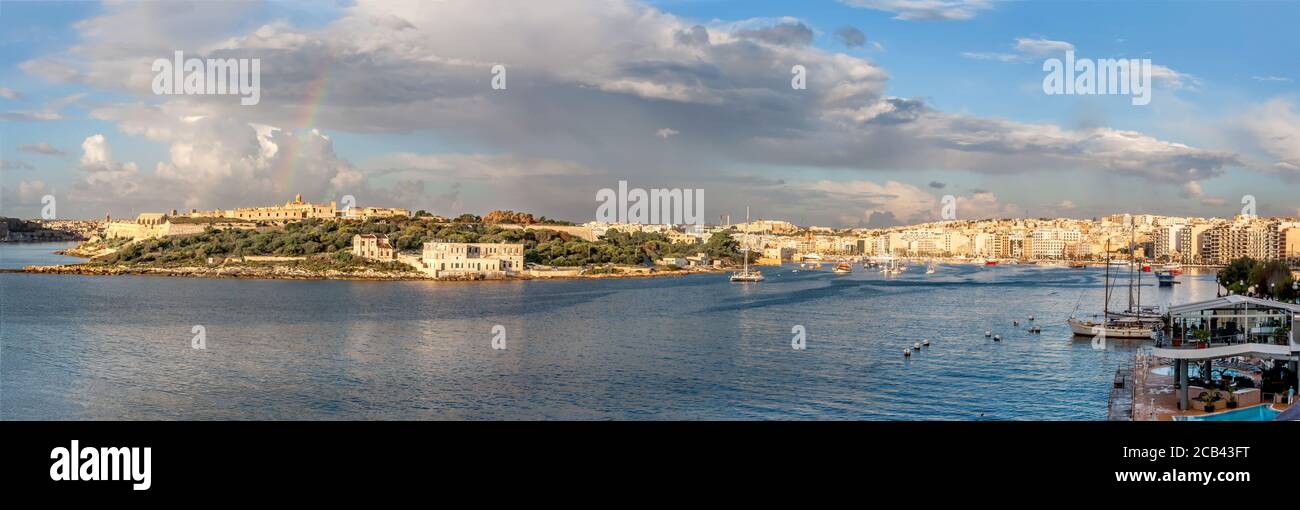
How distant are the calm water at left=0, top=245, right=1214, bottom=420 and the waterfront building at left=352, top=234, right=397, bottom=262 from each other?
8.37 m

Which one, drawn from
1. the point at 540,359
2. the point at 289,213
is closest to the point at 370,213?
the point at 289,213

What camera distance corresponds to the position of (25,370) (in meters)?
10.4

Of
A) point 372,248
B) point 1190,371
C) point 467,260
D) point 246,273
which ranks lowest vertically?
point 1190,371

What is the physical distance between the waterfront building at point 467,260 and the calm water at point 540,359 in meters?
7.16

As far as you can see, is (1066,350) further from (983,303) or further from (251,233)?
(251,233)

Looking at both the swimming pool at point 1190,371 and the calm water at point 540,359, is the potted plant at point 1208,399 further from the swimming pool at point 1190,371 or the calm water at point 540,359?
the swimming pool at point 1190,371

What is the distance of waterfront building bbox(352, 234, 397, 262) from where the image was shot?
2924 cm

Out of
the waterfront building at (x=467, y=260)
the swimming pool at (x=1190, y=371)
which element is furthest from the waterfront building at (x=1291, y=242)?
the waterfront building at (x=467, y=260)

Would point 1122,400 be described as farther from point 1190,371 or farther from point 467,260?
point 467,260

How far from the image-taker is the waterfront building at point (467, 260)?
28047mm

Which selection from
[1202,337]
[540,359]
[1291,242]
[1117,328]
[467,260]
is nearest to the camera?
[1202,337]

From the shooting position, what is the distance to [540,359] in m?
10.8

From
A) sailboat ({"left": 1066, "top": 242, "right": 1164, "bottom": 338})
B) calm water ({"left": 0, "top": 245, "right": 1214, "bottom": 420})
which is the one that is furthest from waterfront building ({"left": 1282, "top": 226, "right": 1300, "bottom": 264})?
sailboat ({"left": 1066, "top": 242, "right": 1164, "bottom": 338})

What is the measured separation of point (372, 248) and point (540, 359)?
20763 mm
